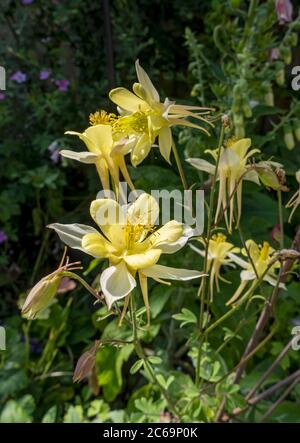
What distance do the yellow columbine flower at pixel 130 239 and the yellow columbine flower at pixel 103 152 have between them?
0.09 ft

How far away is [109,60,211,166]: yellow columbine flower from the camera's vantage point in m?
0.62

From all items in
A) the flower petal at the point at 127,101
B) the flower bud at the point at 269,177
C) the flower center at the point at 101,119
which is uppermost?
the flower petal at the point at 127,101

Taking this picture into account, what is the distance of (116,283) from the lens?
0.56 meters

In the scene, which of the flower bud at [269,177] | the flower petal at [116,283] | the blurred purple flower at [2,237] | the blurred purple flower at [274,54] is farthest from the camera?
the blurred purple flower at [2,237]

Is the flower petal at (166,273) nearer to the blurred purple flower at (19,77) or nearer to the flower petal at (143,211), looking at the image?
the flower petal at (143,211)

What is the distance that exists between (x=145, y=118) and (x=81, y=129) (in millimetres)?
1198

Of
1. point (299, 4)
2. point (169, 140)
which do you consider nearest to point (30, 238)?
point (299, 4)

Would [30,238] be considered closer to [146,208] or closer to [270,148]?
[270,148]

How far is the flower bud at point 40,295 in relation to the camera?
59cm

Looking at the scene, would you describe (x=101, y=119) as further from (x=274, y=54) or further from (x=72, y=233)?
(x=274, y=54)

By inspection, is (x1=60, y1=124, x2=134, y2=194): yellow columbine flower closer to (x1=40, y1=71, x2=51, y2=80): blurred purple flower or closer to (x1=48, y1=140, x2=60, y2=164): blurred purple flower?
(x1=48, y1=140, x2=60, y2=164): blurred purple flower

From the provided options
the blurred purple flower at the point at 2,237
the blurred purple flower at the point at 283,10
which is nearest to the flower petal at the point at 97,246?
the blurred purple flower at the point at 283,10

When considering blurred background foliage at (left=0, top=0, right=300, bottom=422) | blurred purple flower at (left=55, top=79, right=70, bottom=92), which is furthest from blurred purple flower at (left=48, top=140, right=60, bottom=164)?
blurred purple flower at (left=55, top=79, right=70, bottom=92)

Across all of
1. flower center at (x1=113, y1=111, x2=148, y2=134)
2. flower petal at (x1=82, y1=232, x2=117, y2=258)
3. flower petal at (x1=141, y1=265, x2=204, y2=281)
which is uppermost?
flower center at (x1=113, y1=111, x2=148, y2=134)
